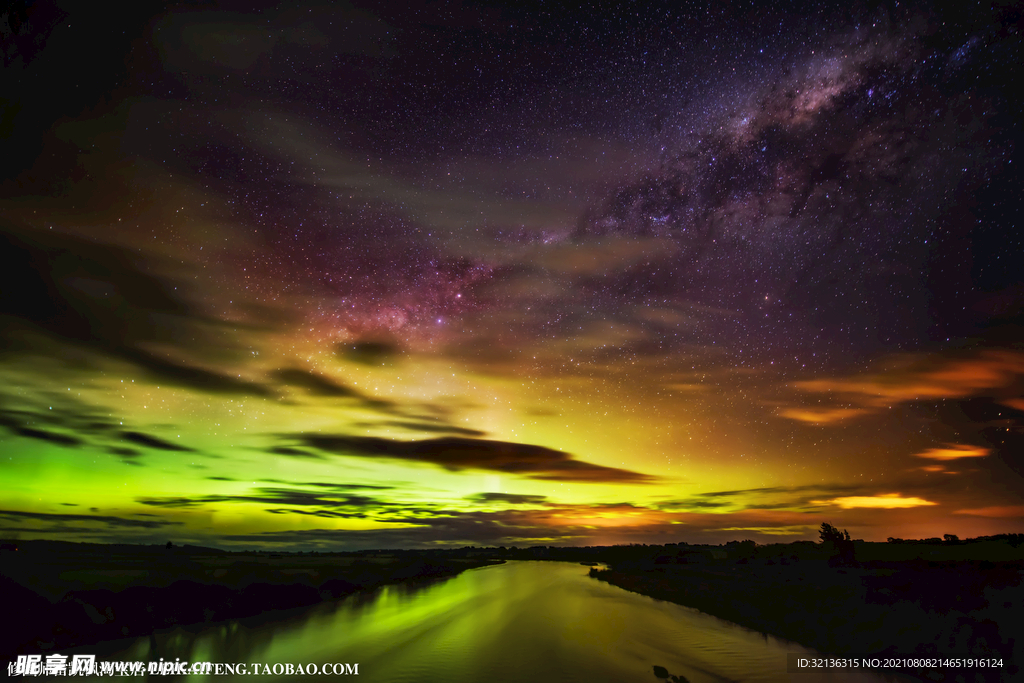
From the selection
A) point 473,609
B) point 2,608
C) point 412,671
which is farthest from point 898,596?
point 2,608

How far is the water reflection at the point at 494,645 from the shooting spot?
55.9ft

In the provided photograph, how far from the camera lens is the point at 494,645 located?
72.9 ft

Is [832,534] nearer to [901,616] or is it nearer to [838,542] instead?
[838,542]

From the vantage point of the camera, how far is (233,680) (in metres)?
16.4

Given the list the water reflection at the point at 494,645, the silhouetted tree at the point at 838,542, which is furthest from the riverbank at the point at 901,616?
the silhouetted tree at the point at 838,542

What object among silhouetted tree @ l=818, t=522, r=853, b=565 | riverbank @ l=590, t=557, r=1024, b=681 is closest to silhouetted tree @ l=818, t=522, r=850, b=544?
silhouetted tree @ l=818, t=522, r=853, b=565

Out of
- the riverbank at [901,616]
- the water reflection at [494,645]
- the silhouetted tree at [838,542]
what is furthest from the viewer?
the silhouetted tree at [838,542]

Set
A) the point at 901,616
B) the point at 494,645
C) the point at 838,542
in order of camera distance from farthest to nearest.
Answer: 1. the point at 838,542
2. the point at 494,645
3. the point at 901,616

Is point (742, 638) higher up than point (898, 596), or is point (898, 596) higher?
point (898, 596)

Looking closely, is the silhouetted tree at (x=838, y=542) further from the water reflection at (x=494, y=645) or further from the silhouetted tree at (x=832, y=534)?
the water reflection at (x=494, y=645)

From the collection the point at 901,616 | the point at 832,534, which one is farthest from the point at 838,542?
the point at 901,616

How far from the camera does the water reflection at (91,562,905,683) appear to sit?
17031mm

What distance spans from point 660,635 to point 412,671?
43.6ft

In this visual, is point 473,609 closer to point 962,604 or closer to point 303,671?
point 303,671
